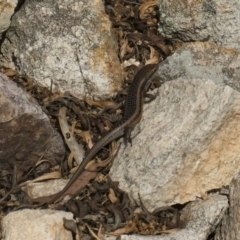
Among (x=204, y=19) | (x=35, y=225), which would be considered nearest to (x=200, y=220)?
(x=35, y=225)

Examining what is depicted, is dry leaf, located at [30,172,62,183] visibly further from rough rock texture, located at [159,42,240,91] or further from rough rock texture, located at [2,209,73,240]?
rough rock texture, located at [159,42,240,91]

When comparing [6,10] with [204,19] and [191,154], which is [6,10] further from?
[191,154]

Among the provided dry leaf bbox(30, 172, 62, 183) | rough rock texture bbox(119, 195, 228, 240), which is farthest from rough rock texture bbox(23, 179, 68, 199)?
rough rock texture bbox(119, 195, 228, 240)

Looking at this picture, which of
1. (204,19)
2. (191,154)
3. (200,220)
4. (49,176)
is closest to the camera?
(200,220)

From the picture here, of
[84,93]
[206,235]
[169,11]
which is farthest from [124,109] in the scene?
[206,235]

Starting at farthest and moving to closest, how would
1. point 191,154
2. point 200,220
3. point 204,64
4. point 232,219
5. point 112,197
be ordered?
1. point 204,64
2. point 112,197
3. point 191,154
4. point 200,220
5. point 232,219

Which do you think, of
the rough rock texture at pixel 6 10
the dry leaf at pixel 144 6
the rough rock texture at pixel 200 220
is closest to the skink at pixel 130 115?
the dry leaf at pixel 144 6

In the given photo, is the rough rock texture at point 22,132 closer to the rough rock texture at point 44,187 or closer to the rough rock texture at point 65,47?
the rough rock texture at point 44,187

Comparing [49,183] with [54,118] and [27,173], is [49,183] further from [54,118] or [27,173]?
[54,118]
